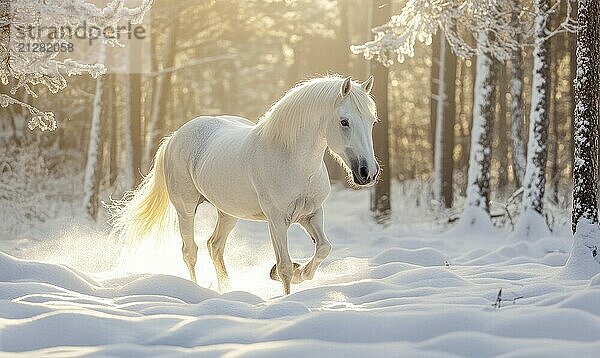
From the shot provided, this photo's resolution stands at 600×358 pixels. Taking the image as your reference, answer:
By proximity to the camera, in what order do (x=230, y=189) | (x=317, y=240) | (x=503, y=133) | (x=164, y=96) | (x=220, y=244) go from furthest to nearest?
(x=503, y=133)
(x=164, y=96)
(x=220, y=244)
(x=230, y=189)
(x=317, y=240)

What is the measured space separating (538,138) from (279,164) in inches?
249

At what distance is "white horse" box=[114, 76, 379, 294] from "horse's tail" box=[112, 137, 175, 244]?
30 mm

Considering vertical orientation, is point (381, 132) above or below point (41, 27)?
below

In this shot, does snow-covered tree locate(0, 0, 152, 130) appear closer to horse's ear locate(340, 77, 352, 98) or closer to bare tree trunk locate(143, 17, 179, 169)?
horse's ear locate(340, 77, 352, 98)

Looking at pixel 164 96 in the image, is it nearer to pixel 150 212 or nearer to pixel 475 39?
pixel 475 39

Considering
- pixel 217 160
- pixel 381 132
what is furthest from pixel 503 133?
pixel 217 160

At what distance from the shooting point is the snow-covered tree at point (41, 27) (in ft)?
26.2

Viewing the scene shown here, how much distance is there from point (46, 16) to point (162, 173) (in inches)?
78.6

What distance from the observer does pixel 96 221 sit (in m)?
15.9

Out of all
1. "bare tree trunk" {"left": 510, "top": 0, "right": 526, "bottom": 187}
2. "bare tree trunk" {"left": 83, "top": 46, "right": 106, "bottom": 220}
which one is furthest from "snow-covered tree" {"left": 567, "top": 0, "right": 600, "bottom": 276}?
"bare tree trunk" {"left": 83, "top": 46, "right": 106, "bottom": 220}

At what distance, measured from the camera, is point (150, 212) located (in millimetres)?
8938

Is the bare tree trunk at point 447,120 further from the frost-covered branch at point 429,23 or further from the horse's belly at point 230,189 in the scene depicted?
the horse's belly at point 230,189

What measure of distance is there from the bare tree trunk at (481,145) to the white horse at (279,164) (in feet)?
19.1

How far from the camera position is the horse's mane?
6.64m
